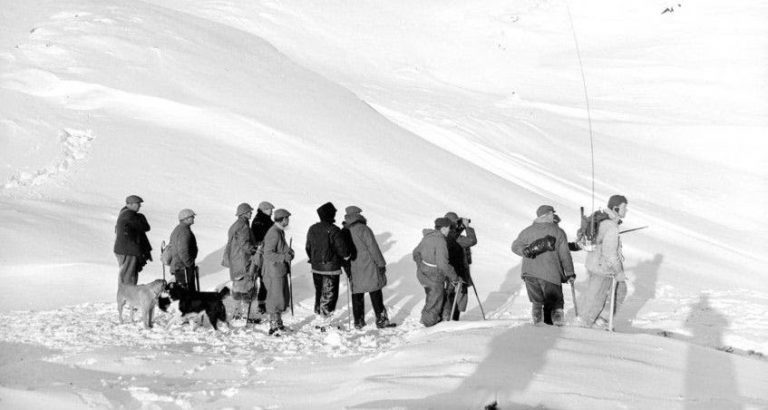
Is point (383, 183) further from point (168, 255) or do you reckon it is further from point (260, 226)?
point (168, 255)

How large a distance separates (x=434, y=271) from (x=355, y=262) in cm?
108

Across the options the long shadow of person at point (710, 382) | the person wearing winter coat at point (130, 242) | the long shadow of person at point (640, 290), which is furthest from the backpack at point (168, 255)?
the long shadow of person at point (710, 382)

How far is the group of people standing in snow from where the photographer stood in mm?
9992

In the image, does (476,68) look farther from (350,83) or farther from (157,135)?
(157,135)

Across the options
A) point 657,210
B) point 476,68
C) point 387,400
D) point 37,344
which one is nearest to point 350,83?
point 476,68

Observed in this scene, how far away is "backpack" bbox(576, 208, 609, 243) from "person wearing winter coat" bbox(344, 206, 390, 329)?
8.67ft

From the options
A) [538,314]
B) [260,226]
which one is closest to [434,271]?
[538,314]

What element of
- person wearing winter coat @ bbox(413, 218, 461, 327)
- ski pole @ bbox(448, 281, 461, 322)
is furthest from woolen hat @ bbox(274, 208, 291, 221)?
ski pole @ bbox(448, 281, 461, 322)

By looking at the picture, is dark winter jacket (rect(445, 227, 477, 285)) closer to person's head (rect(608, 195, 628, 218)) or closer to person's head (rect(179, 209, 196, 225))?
person's head (rect(608, 195, 628, 218))

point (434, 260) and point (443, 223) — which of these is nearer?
point (434, 260)

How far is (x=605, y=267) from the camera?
1002 centimetres

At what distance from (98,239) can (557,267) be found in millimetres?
8297

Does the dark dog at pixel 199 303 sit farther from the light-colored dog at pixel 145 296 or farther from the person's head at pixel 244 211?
the person's head at pixel 244 211

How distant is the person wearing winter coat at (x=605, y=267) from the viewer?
32.7ft
